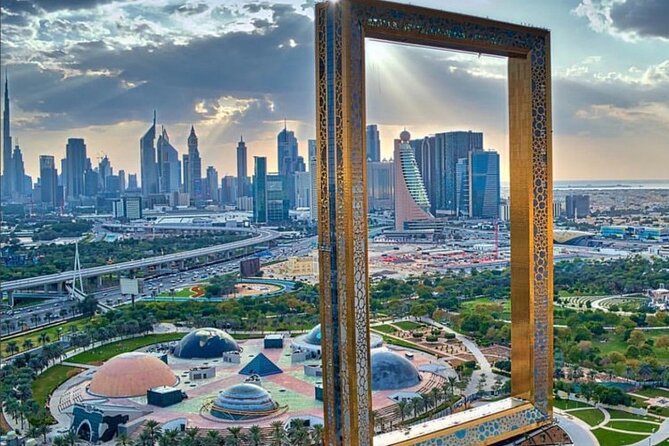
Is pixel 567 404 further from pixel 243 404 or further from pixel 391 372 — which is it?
pixel 243 404

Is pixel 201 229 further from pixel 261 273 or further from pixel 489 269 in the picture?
pixel 489 269

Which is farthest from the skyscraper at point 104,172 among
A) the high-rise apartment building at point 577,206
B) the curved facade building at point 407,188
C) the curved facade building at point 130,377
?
the curved facade building at point 130,377

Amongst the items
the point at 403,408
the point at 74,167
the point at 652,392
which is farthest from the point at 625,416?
the point at 74,167

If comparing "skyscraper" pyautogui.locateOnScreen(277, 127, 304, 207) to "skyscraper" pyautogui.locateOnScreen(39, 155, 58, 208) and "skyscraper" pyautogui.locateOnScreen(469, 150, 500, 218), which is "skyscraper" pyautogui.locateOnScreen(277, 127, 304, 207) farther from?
"skyscraper" pyautogui.locateOnScreen(39, 155, 58, 208)

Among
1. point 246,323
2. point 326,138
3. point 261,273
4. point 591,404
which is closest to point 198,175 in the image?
point 261,273

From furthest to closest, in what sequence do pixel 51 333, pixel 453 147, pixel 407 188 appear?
pixel 453 147 < pixel 407 188 < pixel 51 333

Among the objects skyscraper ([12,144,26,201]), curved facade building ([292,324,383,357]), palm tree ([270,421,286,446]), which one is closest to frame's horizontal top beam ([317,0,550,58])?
palm tree ([270,421,286,446])
